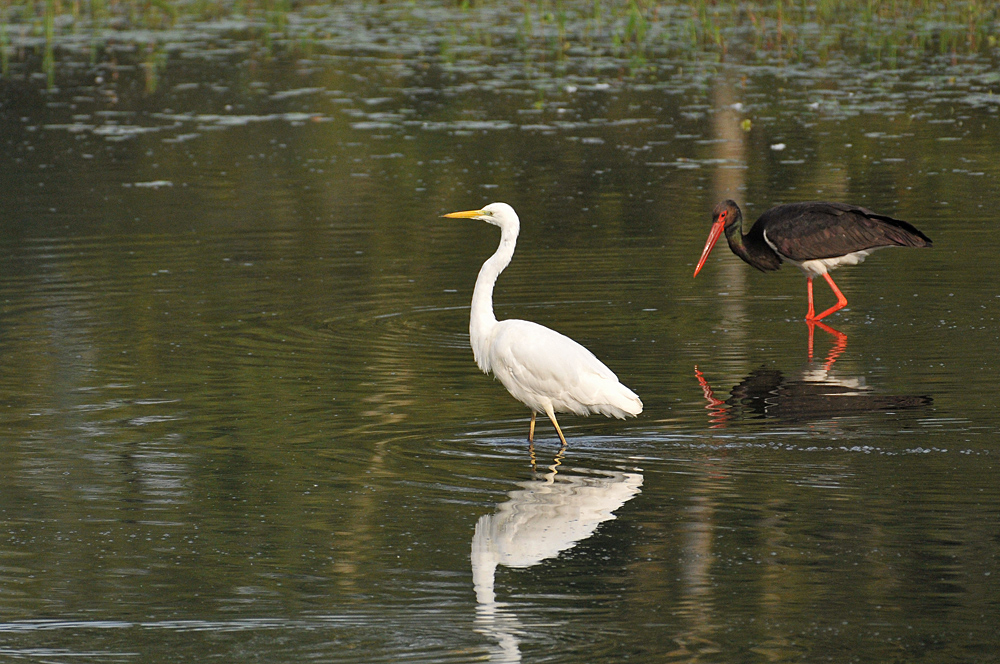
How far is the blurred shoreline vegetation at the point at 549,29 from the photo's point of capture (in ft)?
96.0

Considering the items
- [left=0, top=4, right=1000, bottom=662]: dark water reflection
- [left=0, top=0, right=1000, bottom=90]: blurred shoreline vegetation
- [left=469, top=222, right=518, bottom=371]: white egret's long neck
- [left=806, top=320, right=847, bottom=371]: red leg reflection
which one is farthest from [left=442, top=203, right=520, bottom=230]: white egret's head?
[left=0, top=0, right=1000, bottom=90]: blurred shoreline vegetation

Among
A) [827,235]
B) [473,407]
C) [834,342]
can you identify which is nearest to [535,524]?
[473,407]

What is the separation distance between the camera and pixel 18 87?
88.7ft

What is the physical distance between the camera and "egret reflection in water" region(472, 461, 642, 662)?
247 inches

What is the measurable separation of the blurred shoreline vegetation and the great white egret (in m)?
19.4

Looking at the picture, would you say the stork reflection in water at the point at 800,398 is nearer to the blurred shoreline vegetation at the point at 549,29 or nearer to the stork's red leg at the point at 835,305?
the stork's red leg at the point at 835,305

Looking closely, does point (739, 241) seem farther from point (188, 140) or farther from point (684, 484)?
point (188, 140)

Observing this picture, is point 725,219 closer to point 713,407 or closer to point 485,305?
point 713,407

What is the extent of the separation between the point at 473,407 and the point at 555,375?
1.23 m

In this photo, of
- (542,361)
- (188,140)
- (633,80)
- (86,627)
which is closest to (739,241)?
(542,361)

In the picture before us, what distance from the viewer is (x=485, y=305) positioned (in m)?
9.27

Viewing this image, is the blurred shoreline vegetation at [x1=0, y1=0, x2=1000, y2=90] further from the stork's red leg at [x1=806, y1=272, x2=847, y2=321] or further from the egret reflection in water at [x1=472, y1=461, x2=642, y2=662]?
the egret reflection in water at [x1=472, y1=461, x2=642, y2=662]

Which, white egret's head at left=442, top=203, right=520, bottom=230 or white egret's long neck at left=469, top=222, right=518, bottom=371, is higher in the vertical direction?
white egret's head at left=442, top=203, right=520, bottom=230

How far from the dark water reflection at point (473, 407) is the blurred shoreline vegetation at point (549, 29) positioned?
302 inches
